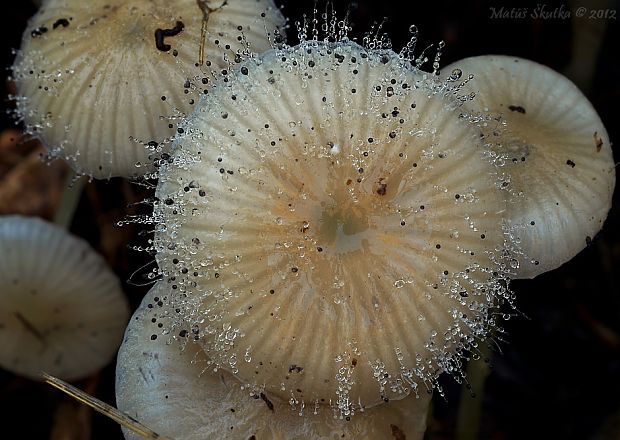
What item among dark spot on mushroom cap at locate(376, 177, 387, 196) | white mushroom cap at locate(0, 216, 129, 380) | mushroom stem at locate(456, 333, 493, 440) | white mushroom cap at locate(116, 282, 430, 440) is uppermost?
dark spot on mushroom cap at locate(376, 177, 387, 196)

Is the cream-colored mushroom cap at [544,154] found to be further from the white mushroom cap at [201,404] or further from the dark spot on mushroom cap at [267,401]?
the dark spot on mushroom cap at [267,401]

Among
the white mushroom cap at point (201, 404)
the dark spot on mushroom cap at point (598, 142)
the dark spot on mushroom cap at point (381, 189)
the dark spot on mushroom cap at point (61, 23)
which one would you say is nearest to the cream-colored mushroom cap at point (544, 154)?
the dark spot on mushroom cap at point (598, 142)

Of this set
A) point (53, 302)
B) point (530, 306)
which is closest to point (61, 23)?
point (53, 302)

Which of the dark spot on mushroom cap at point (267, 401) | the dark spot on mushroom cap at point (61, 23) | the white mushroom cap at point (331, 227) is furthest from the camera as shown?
the dark spot on mushroom cap at point (61, 23)

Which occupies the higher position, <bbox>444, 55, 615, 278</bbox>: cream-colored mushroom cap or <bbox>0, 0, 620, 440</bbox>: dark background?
<bbox>444, 55, 615, 278</bbox>: cream-colored mushroom cap

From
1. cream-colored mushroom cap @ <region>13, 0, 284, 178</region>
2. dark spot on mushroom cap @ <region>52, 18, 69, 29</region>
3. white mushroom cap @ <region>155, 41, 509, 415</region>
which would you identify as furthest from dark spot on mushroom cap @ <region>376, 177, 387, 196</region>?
dark spot on mushroom cap @ <region>52, 18, 69, 29</region>

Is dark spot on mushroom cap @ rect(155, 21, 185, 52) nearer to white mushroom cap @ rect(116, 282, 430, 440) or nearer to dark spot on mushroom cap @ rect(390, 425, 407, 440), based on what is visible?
white mushroom cap @ rect(116, 282, 430, 440)

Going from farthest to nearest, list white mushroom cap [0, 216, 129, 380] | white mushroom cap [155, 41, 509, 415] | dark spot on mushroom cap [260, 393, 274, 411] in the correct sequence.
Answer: white mushroom cap [0, 216, 129, 380], dark spot on mushroom cap [260, 393, 274, 411], white mushroom cap [155, 41, 509, 415]
